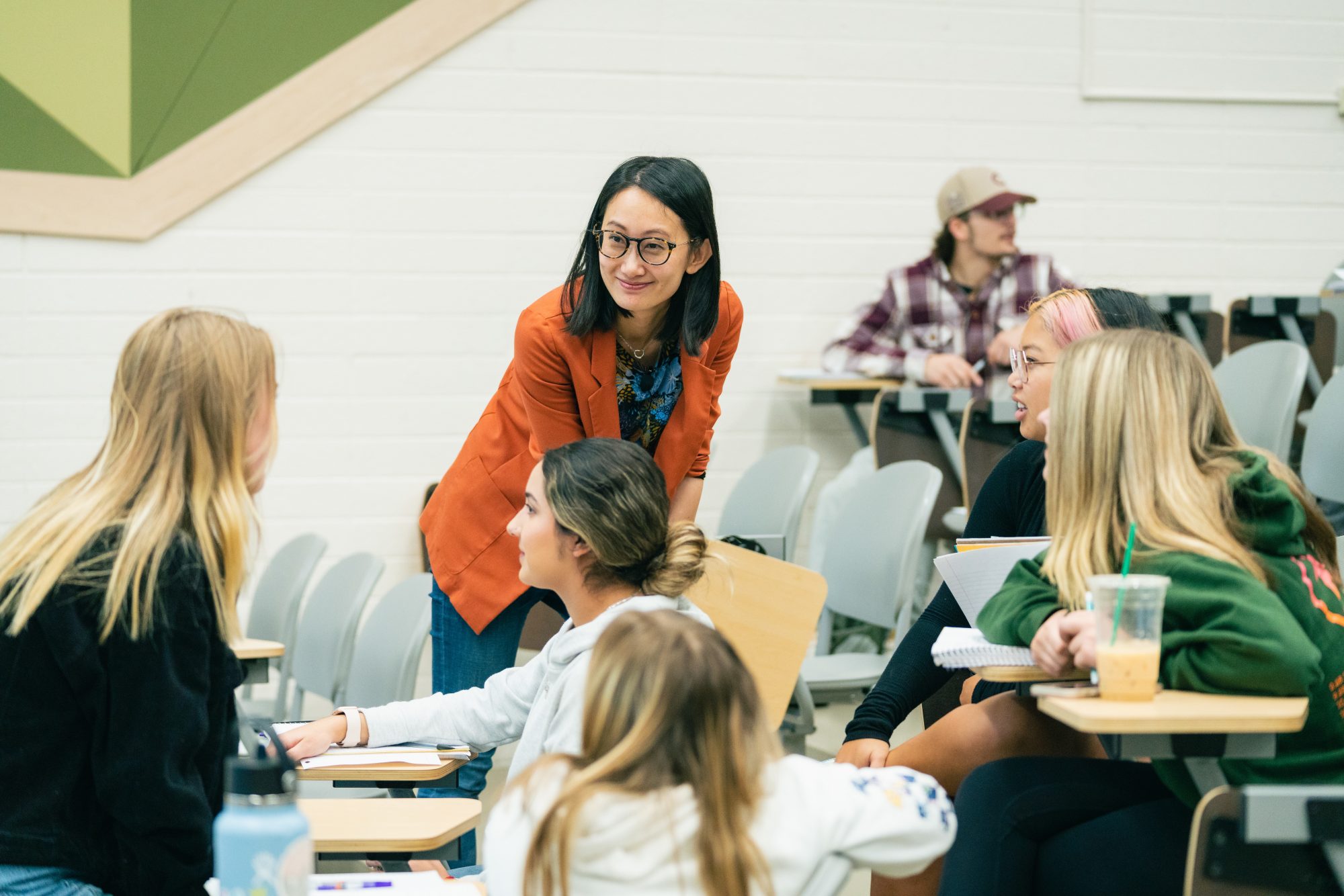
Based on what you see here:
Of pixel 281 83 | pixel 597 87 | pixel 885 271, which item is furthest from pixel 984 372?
pixel 281 83

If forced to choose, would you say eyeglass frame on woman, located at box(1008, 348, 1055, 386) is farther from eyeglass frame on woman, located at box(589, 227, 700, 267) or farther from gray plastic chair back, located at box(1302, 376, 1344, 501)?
gray plastic chair back, located at box(1302, 376, 1344, 501)

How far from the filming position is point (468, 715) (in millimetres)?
1849

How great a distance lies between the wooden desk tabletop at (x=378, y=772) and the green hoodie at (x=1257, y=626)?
27.8 inches

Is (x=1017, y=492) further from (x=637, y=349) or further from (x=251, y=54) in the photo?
(x=251, y=54)

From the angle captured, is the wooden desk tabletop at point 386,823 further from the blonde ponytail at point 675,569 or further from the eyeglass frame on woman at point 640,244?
the eyeglass frame on woman at point 640,244

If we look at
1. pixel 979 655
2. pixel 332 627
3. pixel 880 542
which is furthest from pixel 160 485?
pixel 880 542

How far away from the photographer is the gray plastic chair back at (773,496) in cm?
351

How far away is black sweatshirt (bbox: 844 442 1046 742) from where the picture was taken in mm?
1944

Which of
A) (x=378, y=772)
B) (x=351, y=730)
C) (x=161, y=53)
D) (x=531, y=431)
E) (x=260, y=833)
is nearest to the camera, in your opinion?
(x=260, y=833)


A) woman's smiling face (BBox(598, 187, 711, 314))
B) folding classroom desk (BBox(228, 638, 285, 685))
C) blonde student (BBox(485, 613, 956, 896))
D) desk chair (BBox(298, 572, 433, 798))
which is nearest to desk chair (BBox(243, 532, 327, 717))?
folding classroom desk (BBox(228, 638, 285, 685))

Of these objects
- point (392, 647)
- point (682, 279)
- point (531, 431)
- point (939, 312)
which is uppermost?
point (682, 279)

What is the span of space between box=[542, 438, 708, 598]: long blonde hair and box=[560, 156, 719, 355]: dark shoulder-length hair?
47cm

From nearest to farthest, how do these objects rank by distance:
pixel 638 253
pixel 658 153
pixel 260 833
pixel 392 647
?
pixel 260 833 < pixel 638 253 < pixel 392 647 < pixel 658 153

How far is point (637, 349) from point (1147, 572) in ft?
3.33
